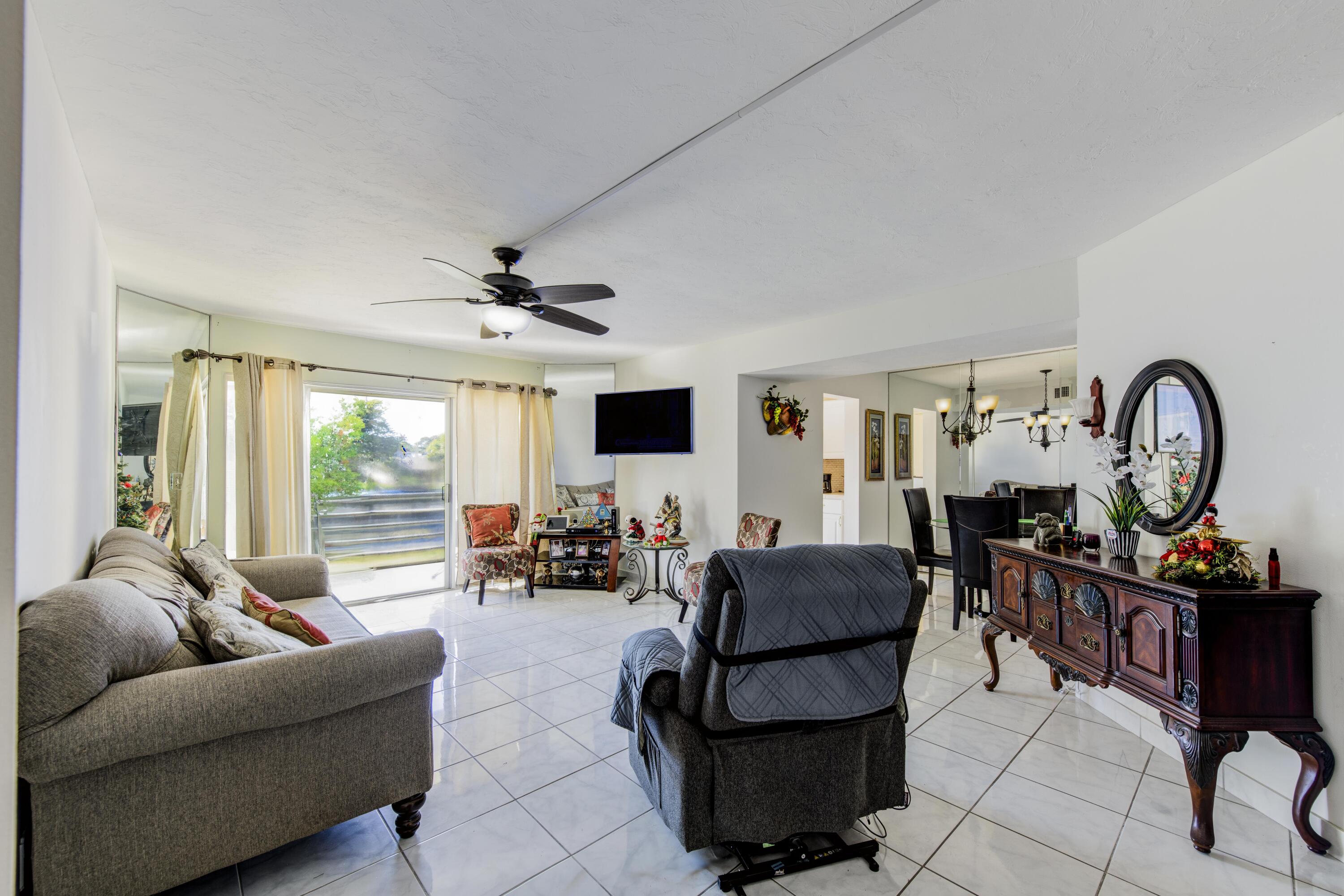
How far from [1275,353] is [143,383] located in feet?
19.3

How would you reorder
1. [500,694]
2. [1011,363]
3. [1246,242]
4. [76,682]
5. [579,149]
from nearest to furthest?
[76,682] → [579,149] → [1246,242] → [500,694] → [1011,363]

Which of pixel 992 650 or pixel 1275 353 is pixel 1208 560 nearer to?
pixel 1275 353

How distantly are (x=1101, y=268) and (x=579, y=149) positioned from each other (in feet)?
8.93

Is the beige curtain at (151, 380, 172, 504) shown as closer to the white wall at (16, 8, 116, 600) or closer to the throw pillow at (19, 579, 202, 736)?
the white wall at (16, 8, 116, 600)

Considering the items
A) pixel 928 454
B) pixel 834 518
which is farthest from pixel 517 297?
pixel 928 454

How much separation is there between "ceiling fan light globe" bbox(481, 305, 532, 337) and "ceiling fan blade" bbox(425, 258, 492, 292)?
134 millimetres

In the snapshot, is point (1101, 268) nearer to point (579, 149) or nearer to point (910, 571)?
point (910, 571)

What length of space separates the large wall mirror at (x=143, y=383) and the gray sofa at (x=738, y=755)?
12.5 ft

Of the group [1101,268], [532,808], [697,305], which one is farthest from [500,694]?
[1101,268]

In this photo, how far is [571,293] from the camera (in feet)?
8.93

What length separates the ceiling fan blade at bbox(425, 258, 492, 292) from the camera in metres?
2.36

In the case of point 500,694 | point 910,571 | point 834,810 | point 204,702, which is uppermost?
point 910,571

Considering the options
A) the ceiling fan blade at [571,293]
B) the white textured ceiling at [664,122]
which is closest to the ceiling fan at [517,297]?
the ceiling fan blade at [571,293]

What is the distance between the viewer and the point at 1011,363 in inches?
244
